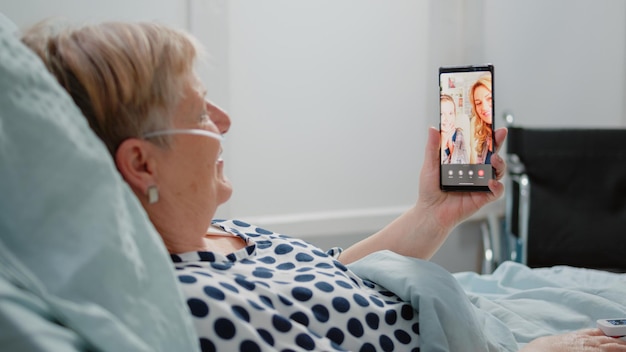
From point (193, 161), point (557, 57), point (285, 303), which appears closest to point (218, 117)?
point (193, 161)

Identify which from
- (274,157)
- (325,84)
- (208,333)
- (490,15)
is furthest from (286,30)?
(208,333)

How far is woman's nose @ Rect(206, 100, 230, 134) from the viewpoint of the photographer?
3.71 ft

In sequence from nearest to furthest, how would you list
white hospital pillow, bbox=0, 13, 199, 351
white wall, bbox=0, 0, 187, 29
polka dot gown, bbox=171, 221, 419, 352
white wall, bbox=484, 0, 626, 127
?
white hospital pillow, bbox=0, 13, 199, 351, polka dot gown, bbox=171, 221, 419, 352, white wall, bbox=0, 0, 187, 29, white wall, bbox=484, 0, 626, 127

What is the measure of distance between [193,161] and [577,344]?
0.66 m

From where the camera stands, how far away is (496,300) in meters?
1.42

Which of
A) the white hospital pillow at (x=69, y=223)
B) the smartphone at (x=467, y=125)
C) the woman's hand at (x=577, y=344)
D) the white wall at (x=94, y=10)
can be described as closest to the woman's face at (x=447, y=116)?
the smartphone at (x=467, y=125)

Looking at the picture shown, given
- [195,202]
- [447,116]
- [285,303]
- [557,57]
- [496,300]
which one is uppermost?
[557,57]

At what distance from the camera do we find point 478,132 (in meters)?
1.33

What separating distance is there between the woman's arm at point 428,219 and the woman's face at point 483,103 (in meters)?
0.10

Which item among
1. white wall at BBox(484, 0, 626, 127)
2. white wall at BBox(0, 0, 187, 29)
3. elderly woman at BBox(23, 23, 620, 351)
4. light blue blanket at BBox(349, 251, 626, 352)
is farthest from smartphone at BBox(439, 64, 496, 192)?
white wall at BBox(484, 0, 626, 127)

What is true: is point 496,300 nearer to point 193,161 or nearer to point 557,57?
point 193,161

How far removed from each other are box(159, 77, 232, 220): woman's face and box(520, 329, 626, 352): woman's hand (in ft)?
1.78

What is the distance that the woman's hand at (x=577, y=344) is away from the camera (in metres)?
1.11

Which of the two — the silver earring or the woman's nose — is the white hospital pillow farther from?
the woman's nose
